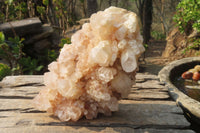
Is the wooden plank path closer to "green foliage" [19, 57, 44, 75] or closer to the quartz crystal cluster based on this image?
the quartz crystal cluster

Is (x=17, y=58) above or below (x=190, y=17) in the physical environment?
below

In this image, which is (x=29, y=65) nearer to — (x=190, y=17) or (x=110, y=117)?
(x=110, y=117)

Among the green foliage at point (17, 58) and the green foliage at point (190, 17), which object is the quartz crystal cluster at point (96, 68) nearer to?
the green foliage at point (17, 58)

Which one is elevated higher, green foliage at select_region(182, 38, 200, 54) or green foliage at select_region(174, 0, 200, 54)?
green foliage at select_region(174, 0, 200, 54)

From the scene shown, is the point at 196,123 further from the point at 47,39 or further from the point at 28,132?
the point at 47,39

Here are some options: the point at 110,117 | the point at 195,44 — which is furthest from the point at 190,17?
the point at 110,117

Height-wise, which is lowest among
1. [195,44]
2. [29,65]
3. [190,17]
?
[29,65]

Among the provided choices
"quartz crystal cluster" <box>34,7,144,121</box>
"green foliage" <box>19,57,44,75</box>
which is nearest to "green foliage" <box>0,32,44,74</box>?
"green foliage" <box>19,57,44,75</box>
